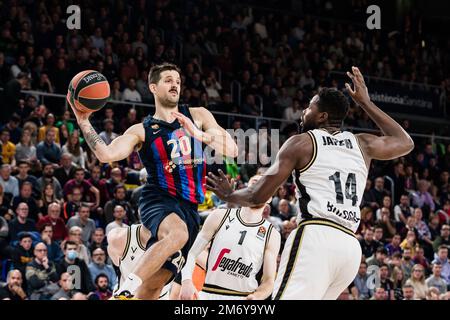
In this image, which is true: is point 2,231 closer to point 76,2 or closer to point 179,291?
point 179,291

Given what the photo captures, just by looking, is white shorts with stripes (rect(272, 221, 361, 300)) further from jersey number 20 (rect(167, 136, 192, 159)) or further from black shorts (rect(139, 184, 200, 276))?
jersey number 20 (rect(167, 136, 192, 159))

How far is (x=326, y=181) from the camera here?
19.2ft

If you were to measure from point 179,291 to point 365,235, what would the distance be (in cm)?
721

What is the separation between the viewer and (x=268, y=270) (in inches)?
319

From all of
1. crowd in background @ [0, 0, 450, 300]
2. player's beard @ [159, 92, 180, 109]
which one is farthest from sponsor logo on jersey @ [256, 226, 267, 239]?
crowd in background @ [0, 0, 450, 300]

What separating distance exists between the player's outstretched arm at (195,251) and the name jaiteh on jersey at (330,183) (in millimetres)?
1726

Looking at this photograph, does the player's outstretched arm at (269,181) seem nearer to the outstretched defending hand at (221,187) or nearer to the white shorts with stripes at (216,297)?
the outstretched defending hand at (221,187)

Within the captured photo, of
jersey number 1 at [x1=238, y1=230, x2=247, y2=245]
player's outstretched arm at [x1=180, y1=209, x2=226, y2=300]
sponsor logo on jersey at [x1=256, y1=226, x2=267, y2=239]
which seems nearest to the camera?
player's outstretched arm at [x1=180, y1=209, x2=226, y2=300]

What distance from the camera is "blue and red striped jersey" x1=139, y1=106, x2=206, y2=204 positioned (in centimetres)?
716

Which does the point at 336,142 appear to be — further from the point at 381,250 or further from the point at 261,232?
the point at 381,250

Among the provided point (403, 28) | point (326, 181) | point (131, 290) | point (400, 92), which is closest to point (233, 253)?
point (131, 290)

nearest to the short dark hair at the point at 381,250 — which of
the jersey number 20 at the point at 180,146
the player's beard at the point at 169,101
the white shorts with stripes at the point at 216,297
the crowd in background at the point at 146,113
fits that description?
the crowd in background at the point at 146,113

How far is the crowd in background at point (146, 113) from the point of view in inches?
456

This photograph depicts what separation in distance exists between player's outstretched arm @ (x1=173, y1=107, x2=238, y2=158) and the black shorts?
0.56 meters
